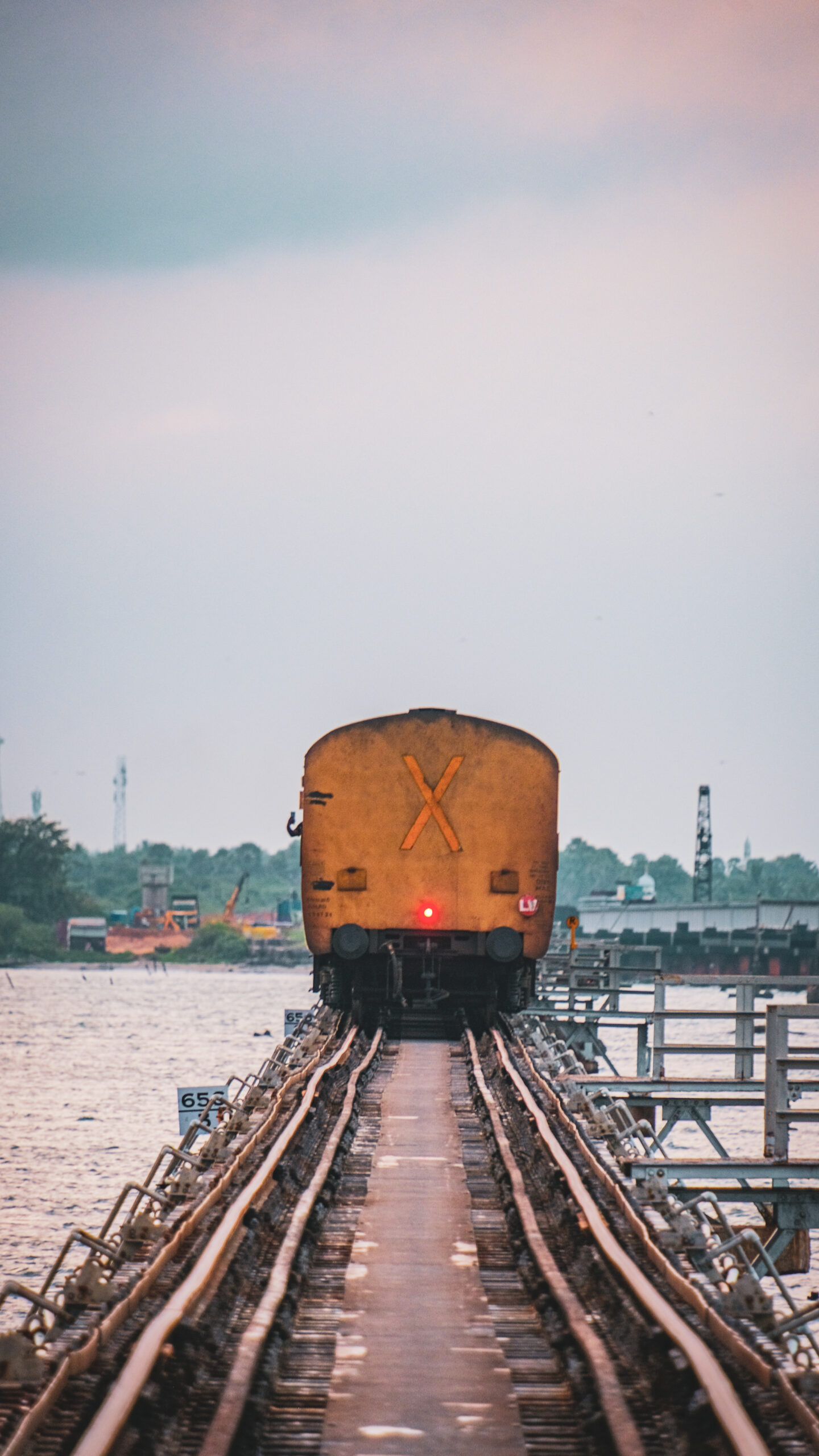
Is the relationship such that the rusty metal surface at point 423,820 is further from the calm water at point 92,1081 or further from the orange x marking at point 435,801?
the calm water at point 92,1081

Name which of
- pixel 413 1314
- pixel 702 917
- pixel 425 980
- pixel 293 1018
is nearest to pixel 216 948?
pixel 702 917

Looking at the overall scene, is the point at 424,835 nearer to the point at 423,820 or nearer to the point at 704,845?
the point at 423,820

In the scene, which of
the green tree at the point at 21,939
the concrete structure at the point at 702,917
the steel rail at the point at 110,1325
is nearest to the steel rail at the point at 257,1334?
the steel rail at the point at 110,1325

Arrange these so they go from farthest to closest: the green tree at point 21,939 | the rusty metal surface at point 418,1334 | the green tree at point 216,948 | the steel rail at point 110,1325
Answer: the green tree at point 216,948 < the green tree at point 21,939 < the rusty metal surface at point 418,1334 < the steel rail at point 110,1325

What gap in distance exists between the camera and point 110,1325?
5.53 meters

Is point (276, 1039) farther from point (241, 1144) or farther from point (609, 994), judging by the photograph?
point (241, 1144)

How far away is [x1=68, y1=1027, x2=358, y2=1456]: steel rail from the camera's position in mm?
4445

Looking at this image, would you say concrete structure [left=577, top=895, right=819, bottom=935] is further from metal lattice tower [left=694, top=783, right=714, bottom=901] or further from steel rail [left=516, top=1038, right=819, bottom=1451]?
steel rail [left=516, top=1038, right=819, bottom=1451]

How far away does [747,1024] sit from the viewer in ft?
48.8

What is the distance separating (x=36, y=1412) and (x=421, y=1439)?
1.29 metres

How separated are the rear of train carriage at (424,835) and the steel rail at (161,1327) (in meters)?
8.69

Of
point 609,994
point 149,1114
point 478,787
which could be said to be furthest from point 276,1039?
point 478,787

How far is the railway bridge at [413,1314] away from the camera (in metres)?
4.89

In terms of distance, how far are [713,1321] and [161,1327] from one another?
2.06 meters
